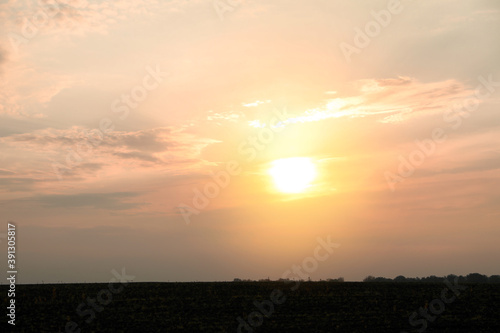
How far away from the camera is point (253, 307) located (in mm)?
40188

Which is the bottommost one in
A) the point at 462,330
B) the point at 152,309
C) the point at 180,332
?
the point at 462,330

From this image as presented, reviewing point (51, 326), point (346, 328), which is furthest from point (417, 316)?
point (51, 326)

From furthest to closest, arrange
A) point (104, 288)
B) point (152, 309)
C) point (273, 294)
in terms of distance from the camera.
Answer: point (104, 288) → point (273, 294) → point (152, 309)

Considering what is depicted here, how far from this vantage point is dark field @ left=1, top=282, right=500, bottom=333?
34344mm

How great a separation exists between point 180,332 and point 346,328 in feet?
38.3

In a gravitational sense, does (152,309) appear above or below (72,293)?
below

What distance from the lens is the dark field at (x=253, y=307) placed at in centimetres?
3434

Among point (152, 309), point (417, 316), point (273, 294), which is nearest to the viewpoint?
point (417, 316)

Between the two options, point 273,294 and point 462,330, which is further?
point 273,294

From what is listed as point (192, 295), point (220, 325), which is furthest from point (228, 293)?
point (220, 325)

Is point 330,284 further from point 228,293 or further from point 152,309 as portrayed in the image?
point 152,309

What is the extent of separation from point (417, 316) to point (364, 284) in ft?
51.0

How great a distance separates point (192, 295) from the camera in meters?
46.1

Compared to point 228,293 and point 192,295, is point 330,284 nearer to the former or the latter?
point 228,293
